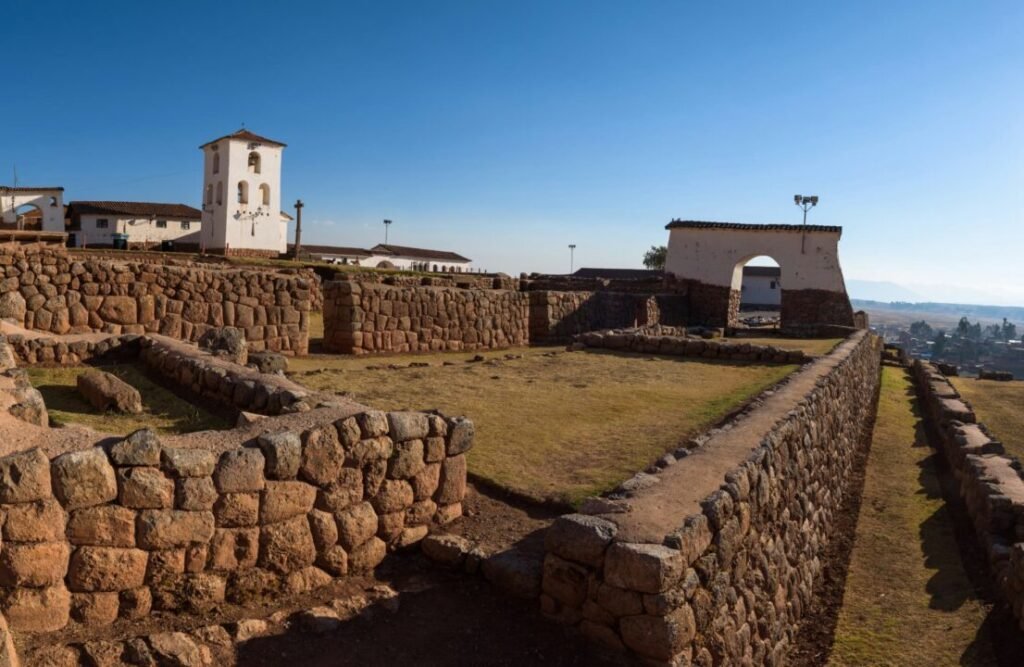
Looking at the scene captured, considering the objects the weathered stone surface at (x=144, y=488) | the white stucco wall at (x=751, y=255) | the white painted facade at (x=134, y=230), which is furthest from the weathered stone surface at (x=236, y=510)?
the white painted facade at (x=134, y=230)

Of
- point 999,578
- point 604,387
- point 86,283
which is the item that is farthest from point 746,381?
point 86,283

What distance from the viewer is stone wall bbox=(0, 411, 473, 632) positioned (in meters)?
3.47

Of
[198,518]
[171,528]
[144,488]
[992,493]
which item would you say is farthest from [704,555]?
[992,493]

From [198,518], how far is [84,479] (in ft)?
1.93

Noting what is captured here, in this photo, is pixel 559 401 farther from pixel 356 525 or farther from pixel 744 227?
pixel 744 227

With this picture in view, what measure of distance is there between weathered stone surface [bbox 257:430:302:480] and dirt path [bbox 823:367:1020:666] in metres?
4.86

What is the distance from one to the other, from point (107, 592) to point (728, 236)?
105ft

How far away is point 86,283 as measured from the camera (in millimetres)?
11492

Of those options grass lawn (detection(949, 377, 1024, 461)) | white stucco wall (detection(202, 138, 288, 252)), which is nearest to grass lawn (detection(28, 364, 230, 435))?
grass lawn (detection(949, 377, 1024, 461))

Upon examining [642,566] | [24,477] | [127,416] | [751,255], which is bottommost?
[642,566]

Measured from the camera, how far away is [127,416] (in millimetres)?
6910

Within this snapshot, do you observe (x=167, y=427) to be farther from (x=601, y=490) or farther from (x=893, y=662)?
(x=893, y=662)

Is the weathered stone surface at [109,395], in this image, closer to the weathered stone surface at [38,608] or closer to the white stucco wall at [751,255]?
the weathered stone surface at [38,608]

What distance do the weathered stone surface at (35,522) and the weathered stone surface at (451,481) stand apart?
240 centimetres
